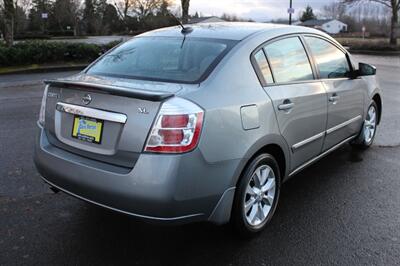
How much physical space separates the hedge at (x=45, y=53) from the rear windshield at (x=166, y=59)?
1241cm

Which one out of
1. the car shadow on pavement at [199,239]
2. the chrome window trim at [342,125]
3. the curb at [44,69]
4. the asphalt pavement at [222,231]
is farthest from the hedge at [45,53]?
the chrome window trim at [342,125]

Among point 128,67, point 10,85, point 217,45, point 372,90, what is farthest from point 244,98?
point 10,85

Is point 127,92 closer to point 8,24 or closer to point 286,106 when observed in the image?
point 286,106

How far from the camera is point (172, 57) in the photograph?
355cm

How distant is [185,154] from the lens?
8.85 feet

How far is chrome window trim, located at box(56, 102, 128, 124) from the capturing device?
2.81 m

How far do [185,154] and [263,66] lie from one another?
120 cm

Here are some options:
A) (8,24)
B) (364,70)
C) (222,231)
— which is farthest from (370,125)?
(8,24)

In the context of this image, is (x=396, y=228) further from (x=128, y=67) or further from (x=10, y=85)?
(x=10, y=85)

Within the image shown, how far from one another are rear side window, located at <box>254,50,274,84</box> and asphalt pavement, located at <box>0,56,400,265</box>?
1.23 metres

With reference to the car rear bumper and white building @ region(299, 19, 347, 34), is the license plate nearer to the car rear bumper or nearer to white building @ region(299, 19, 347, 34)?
the car rear bumper

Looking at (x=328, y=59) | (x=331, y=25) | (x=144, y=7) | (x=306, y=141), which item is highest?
(x=331, y=25)

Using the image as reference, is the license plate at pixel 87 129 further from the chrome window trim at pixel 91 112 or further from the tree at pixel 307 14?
the tree at pixel 307 14

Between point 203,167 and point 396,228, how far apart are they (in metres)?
1.89
